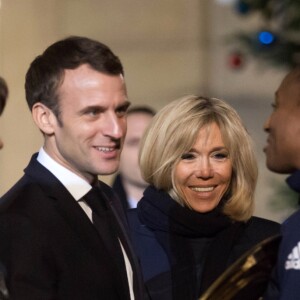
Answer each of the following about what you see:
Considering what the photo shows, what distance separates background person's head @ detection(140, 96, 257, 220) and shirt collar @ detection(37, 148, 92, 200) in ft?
2.78

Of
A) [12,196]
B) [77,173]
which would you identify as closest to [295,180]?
[77,173]

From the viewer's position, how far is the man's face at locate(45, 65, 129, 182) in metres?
3.96

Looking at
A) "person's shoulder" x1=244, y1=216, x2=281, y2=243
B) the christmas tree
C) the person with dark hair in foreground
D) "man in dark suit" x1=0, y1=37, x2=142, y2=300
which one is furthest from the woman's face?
the christmas tree

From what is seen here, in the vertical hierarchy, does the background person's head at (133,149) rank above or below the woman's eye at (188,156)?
below

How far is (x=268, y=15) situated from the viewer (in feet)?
22.7

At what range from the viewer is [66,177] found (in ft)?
13.1

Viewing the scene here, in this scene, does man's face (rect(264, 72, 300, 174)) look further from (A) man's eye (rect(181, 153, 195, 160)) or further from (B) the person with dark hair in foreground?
(A) man's eye (rect(181, 153, 195, 160))

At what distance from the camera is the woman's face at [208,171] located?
4.79m

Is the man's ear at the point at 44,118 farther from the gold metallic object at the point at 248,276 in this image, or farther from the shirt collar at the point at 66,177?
the gold metallic object at the point at 248,276

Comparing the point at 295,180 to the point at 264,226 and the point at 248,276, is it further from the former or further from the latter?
the point at 264,226

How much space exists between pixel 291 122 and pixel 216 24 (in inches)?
203

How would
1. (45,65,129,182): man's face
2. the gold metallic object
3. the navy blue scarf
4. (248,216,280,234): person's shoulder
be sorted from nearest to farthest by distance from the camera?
1. the gold metallic object
2. (45,65,129,182): man's face
3. the navy blue scarf
4. (248,216,280,234): person's shoulder

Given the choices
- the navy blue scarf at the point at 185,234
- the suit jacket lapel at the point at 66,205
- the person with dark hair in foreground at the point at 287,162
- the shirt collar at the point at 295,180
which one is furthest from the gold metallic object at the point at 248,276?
the navy blue scarf at the point at 185,234

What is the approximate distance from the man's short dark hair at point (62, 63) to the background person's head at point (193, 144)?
0.81 m
